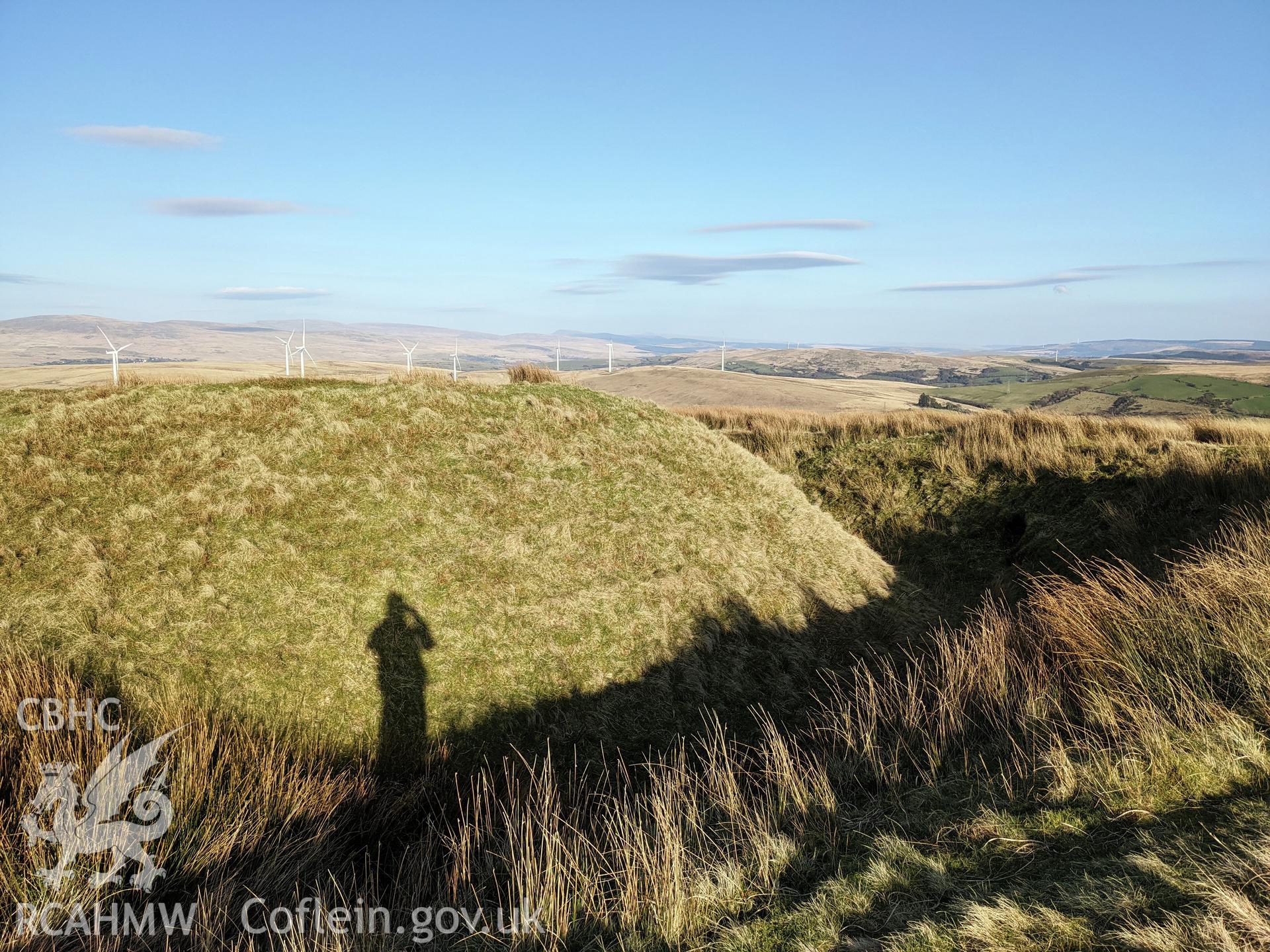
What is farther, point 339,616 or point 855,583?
point 855,583

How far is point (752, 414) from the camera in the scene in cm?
3288

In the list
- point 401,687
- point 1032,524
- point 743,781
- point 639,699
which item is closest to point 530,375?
point 639,699

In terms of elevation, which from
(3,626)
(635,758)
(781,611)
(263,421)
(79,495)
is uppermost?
(263,421)

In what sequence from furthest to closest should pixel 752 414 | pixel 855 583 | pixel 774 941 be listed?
1. pixel 752 414
2. pixel 855 583
3. pixel 774 941

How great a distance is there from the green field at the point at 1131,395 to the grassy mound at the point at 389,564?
202ft

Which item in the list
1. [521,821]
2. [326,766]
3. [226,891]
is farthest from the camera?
[326,766]

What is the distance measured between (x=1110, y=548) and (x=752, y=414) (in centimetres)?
1678

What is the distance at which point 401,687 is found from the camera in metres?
11.1

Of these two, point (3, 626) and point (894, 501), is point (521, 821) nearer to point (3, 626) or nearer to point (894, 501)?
point (3, 626)

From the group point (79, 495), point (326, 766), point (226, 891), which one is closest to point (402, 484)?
point (79, 495)

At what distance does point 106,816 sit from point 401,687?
493 centimetres

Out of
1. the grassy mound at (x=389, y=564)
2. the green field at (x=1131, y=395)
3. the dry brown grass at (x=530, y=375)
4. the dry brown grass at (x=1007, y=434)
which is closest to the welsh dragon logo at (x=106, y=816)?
the grassy mound at (x=389, y=564)

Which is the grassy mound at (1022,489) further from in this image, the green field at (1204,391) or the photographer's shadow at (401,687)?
the green field at (1204,391)

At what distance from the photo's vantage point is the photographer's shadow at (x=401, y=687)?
1030cm
